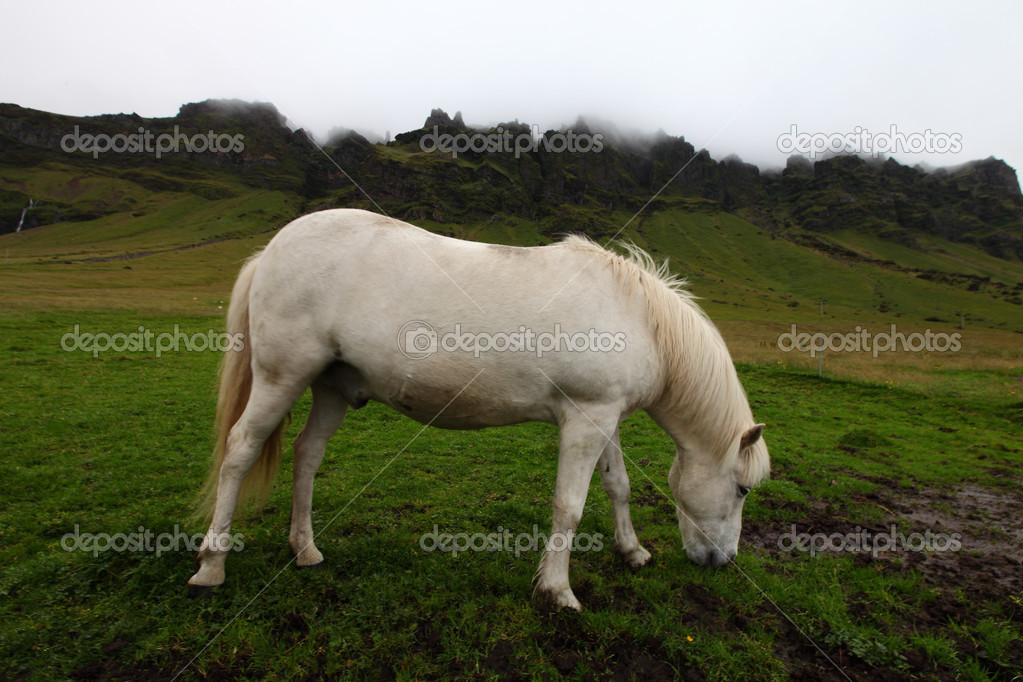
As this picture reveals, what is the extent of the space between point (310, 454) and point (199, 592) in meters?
1.28

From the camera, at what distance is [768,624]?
12.2ft

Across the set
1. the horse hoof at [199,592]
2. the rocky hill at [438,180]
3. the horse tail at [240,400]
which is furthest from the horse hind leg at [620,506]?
the rocky hill at [438,180]

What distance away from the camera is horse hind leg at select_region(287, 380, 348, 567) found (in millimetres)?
4246

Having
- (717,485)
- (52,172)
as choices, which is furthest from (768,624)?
(52,172)

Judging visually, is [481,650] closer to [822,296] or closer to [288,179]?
[822,296]

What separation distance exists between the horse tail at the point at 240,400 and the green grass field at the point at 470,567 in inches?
23.4

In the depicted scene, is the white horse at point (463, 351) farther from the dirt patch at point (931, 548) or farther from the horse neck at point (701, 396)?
the dirt patch at point (931, 548)

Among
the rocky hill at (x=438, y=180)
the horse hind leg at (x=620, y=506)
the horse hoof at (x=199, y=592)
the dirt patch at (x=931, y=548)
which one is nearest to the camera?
the dirt patch at (x=931, y=548)

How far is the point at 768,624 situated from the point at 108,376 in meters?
16.5

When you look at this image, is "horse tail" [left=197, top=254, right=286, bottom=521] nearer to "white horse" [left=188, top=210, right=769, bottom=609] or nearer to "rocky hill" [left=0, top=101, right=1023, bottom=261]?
"white horse" [left=188, top=210, right=769, bottom=609]

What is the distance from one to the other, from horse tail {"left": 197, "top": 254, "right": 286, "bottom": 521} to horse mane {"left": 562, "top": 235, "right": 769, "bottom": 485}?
3.01 meters

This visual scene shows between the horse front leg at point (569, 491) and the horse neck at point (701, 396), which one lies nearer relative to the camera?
the horse front leg at point (569, 491)

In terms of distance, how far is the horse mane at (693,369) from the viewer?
4094mm

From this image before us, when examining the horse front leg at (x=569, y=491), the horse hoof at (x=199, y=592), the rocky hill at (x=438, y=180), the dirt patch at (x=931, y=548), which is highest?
the rocky hill at (x=438, y=180)
